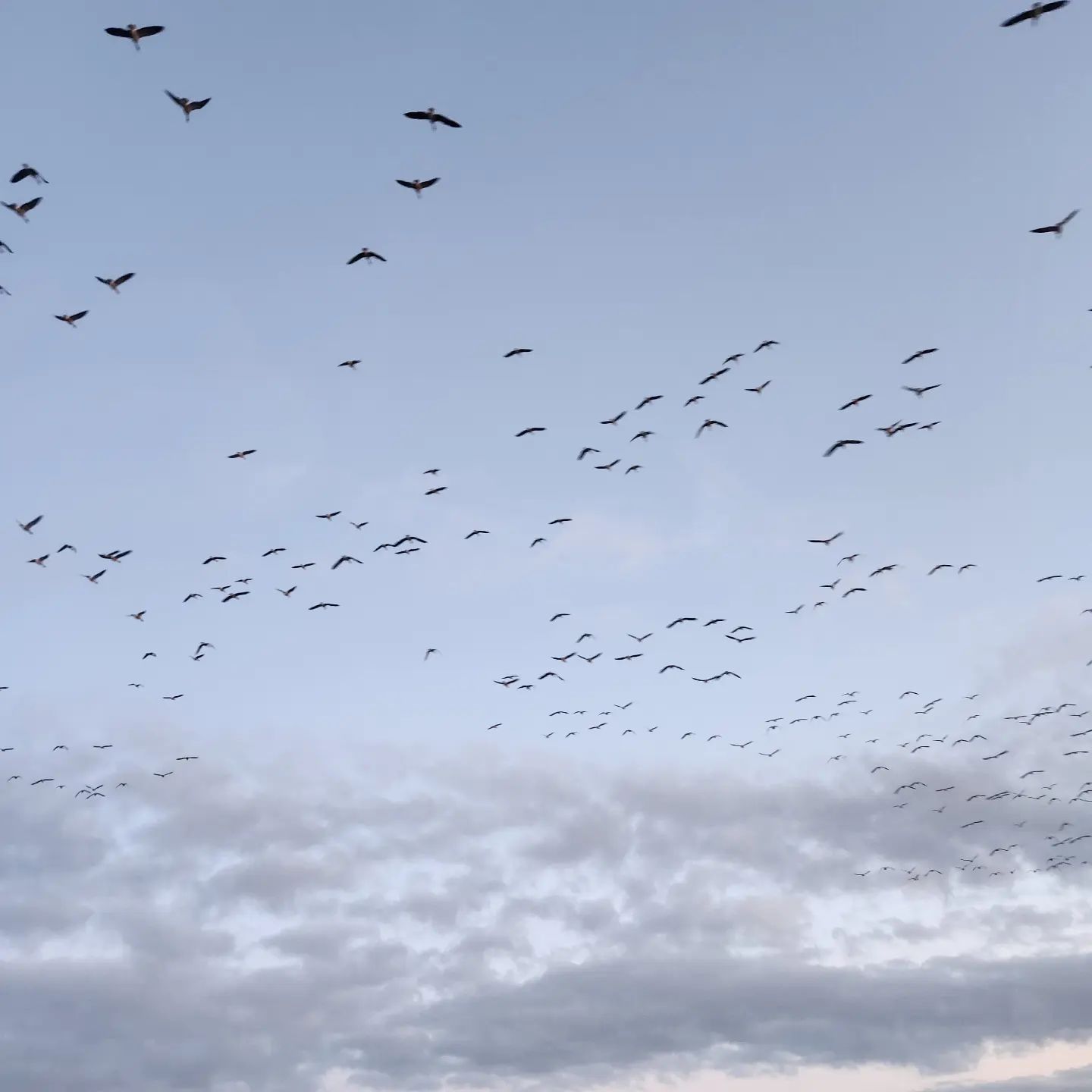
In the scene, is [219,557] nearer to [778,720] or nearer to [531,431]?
[531,431]

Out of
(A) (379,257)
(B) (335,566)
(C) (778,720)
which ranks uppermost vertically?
(A) (379,257)

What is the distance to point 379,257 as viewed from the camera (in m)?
89.1

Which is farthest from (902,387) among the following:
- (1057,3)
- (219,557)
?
(219,557)

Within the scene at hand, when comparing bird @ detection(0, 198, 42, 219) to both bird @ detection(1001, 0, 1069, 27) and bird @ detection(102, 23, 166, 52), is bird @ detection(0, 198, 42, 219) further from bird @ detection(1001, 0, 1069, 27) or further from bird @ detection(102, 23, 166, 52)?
bird @ detection(1001, 0, 1069, 27)

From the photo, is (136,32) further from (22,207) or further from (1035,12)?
(1035,12)

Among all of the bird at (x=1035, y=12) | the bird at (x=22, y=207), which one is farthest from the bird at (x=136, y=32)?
the bird at (x=1035, y=12)

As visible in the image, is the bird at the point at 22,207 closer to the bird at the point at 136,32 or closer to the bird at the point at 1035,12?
the bird at the point at 136,32

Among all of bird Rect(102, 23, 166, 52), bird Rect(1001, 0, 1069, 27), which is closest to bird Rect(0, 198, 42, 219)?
bird Rect(102, 23, 166, 52)

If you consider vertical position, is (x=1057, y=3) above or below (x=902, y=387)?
above

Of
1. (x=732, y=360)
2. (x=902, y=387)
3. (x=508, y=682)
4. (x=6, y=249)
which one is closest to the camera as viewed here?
(x=6, y=249)

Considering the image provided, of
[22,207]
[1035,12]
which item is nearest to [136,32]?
[22,207]

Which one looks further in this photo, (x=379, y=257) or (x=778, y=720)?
(x=778, y=720)

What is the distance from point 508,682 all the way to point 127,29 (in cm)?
8518

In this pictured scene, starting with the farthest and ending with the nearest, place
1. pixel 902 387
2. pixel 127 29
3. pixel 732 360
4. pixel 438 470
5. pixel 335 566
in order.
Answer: pixel 335 566 < pixel 438 470 < pixel 732 360 < pixel 902 387 < pixel 127 29
